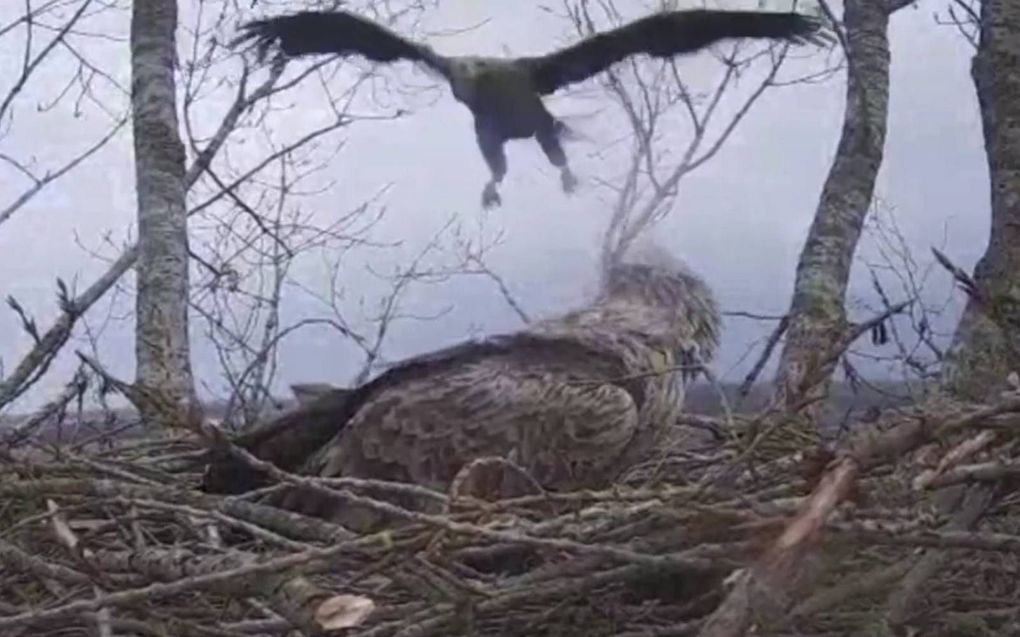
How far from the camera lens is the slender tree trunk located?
5.22m

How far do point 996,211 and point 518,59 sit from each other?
9.23 feet

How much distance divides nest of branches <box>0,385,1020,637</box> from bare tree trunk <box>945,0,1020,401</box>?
0.48 metres

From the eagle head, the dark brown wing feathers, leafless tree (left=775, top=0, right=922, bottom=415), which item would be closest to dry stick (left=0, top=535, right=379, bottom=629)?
the dark brown wing feathers

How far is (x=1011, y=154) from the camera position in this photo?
3684 mm

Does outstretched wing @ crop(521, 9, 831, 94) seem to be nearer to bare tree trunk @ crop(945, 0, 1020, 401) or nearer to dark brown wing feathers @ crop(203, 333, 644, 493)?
bare tree trunk @ crop(945, 0, 1020, 401)

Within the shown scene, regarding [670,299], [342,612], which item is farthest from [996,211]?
[342,612]

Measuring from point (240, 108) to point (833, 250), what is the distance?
11.6 feet

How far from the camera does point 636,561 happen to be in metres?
2.29

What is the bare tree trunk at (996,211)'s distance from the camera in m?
3.31

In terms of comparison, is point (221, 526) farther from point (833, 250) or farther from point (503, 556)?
point (833, 250)

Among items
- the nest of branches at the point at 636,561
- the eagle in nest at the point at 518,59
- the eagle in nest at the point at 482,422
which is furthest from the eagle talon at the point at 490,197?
the nest of branches at the point at 636,561

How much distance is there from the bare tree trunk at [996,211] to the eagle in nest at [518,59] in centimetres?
184

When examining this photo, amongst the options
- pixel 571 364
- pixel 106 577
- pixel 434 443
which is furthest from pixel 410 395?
pixel 106 577

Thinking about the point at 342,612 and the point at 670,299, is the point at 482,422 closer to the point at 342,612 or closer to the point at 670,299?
the point at 670,299
